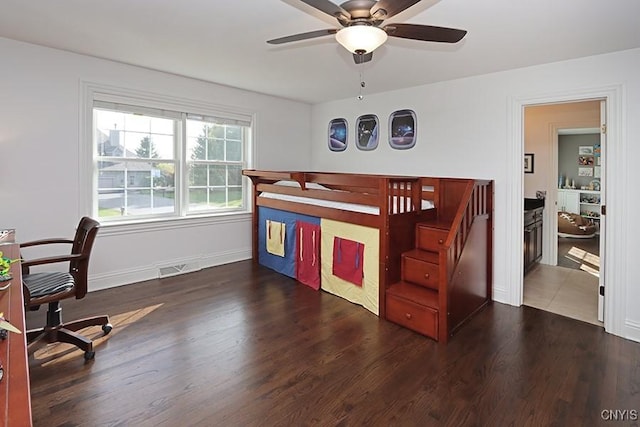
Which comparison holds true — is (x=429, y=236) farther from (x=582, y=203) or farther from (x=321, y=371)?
(x=582, y=203)

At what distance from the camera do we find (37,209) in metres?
3.41

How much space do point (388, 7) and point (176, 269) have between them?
383 centimetres

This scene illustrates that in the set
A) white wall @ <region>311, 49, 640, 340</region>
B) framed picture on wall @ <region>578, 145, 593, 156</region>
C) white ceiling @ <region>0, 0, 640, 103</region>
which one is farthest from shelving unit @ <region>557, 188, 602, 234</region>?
white ceiling @ <region>0, 0, 640, 103</region>

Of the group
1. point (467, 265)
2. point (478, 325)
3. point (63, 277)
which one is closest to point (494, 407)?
point (478, 325)

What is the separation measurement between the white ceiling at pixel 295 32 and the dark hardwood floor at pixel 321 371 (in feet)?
7.32

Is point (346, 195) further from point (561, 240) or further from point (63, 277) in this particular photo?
point (561, 240)

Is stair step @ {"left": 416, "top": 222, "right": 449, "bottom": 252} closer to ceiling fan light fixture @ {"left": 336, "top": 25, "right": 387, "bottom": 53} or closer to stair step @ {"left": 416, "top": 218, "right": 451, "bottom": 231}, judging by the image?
stair step @ {"left": 416, "top": 218, "right": 451, "bottom": 231}

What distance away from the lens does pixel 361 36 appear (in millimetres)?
1847

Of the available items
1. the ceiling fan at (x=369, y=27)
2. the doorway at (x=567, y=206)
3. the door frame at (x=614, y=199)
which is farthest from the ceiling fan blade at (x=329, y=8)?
the doorway at (x=567, y=206)

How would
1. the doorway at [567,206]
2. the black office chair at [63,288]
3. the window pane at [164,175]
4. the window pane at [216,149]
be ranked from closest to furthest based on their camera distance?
the black office chair at [63,288], the doorway at [567,206], the window pane at [164,175], the window pane at [216,149]

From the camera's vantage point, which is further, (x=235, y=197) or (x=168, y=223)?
(x=235, y=197)

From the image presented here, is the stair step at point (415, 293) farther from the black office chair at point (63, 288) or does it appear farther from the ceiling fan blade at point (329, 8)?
the black office chair at point (63, 288)

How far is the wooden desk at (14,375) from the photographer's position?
856 mm

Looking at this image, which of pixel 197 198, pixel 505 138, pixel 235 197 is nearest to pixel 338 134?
pixel 235 197
